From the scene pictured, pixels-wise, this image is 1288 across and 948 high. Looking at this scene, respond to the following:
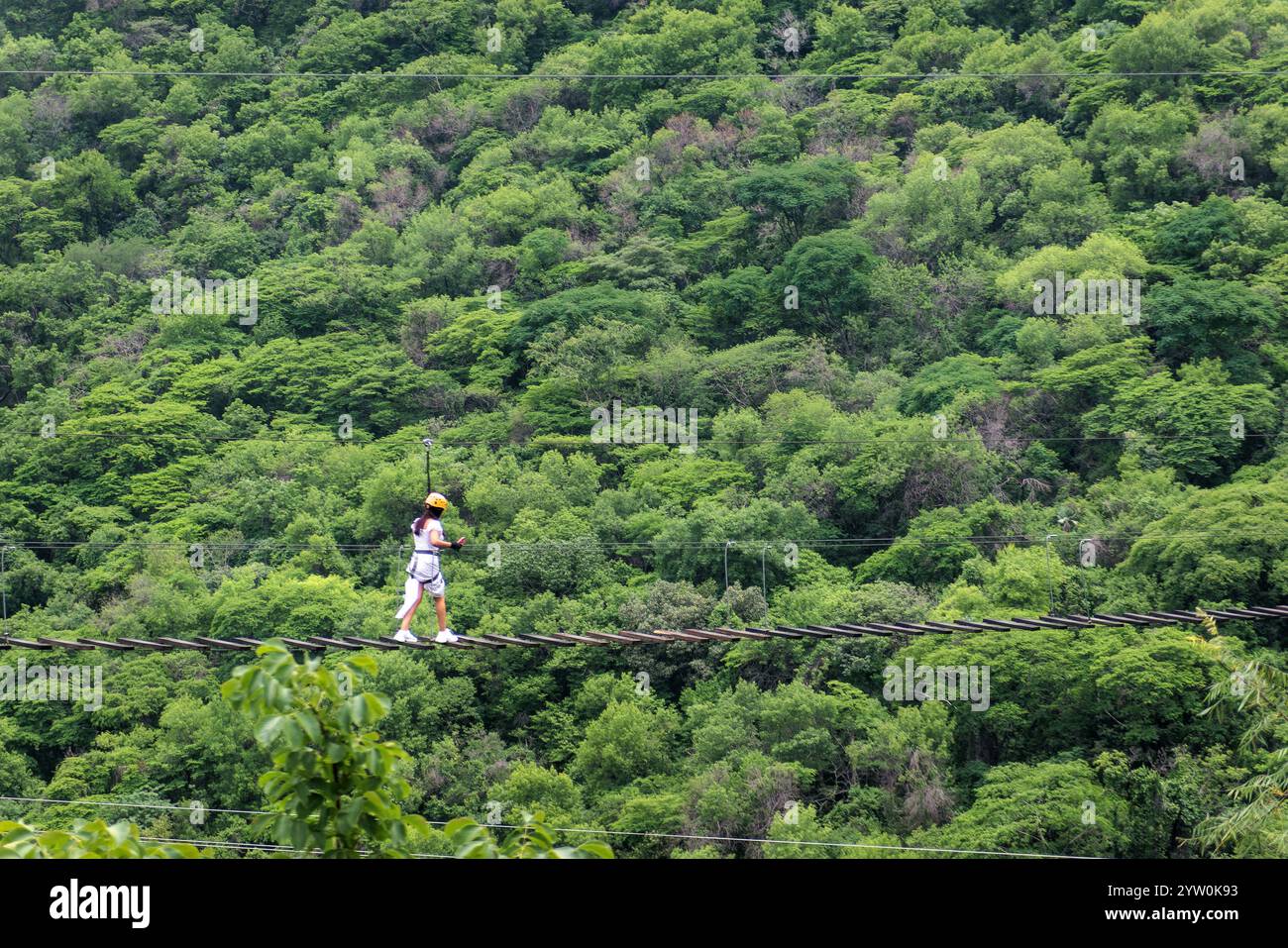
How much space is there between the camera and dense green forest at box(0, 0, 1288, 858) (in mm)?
30047

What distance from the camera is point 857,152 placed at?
2095 inches

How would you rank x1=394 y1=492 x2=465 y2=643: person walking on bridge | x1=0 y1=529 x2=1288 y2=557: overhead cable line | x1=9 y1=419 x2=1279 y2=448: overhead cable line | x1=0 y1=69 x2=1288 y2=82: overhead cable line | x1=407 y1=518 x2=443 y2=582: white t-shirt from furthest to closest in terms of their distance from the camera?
x1=0 y1=69 x2=1288 y2=82: overhead cable line → x1=9 y1=419 x2=1279 y2=448: overhead cable line → x1=0 y1=529 x2=1288 y2=557: overhead cable line → x1=407 y1=518 x2=443 y2=582: white t-shirt → x1=394 y1=492 x2=465 y2=643: person walking on bridge

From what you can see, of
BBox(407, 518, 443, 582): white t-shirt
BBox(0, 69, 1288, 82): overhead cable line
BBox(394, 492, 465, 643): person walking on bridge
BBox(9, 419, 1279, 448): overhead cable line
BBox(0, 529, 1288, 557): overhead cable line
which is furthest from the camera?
BBox(0, 69, 1288, 82): overhead cable line

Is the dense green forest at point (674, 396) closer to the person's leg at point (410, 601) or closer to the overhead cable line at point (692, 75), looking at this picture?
the overhead cable line at point (692, 75)

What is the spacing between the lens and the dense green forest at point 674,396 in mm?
30047

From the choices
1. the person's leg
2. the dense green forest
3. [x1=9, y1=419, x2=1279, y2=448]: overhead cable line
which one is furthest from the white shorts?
[x1=9, y1=419, x2=1279, y2=448]: overhead cable line

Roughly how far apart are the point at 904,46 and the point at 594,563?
92.9 ft

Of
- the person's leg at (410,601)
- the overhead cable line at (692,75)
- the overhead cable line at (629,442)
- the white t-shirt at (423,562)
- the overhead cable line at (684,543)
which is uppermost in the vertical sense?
the overhead cable line at (692,75)

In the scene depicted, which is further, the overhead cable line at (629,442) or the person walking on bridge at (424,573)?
the overhead cable line at (629,442)

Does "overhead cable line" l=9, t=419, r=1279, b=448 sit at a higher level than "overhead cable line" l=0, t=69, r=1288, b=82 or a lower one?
lower

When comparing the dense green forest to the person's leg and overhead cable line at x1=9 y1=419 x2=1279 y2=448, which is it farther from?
the person's leg

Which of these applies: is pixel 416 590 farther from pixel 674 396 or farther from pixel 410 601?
pixel 674 396

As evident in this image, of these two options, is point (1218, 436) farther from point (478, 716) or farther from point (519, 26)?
point (519, 26)

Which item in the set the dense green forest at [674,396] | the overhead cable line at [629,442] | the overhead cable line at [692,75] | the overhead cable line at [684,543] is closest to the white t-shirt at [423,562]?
the dense green forest at [674,396]
